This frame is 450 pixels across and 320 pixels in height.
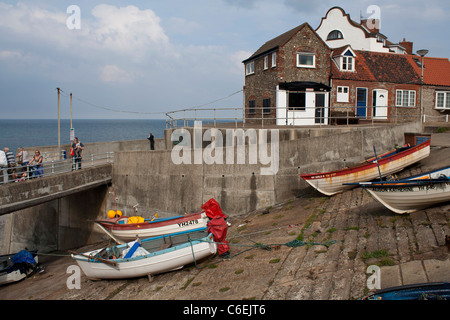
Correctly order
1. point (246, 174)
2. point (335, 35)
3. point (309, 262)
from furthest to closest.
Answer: point (335, 35), point (246, 174), point (309, 262)

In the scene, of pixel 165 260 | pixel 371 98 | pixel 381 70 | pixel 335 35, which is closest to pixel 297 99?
pixel 371 98

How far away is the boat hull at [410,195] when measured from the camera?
10.9 m

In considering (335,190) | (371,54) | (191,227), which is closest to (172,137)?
(191,227)

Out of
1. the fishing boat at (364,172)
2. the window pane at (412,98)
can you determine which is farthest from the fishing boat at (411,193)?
the window pane at (412,98)

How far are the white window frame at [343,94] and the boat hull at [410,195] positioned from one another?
16793 mm

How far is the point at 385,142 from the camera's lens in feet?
61.0

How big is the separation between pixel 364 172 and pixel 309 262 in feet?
23.1

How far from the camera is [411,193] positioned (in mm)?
11117

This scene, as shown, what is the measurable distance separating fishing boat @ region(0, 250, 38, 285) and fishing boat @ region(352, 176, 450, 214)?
46.9 feet

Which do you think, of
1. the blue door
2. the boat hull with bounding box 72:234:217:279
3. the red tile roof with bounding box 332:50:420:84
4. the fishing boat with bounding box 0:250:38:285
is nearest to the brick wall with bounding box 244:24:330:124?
the red tile roof with bounding box 332:50:420:84

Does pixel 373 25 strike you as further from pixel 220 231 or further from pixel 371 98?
pixel 220 231

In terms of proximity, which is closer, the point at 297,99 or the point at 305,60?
the point at 297,99
